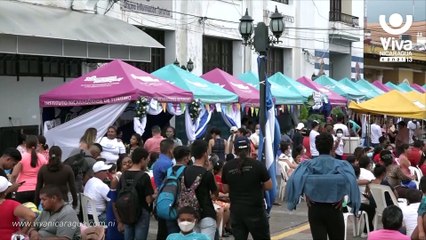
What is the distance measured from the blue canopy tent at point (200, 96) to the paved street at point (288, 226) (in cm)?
327

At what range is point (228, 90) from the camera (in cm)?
1861

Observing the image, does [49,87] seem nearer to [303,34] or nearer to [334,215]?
[334,215]

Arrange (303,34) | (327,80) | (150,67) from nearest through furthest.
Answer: (150,67)
(327,80)
(303,34)

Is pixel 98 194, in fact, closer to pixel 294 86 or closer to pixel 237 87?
pixel 237 87

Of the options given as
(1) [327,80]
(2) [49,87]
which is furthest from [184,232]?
(1) [327,80]

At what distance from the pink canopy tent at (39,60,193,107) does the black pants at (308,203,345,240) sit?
674 cm

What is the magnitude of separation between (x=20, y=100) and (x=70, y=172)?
8617 mm

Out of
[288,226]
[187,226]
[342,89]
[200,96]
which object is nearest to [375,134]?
[342,89]

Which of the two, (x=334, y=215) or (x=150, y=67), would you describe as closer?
(x=334, y=215)

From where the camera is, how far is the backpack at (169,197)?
7828 mm

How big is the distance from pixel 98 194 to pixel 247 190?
97.4 inches

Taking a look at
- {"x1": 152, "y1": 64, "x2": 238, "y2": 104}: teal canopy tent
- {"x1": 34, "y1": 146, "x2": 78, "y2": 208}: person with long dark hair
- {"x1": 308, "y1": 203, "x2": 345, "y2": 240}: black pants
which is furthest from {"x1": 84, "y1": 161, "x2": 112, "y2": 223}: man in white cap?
{"x1": 152, "y1": 64, "x2": 238, "y2": 104}: teal canopy tent

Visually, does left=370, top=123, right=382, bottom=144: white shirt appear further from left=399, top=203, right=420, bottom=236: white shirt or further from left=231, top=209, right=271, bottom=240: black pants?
left=231, top=209, right=271, bottom=240: black pants

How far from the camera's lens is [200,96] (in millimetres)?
16156
